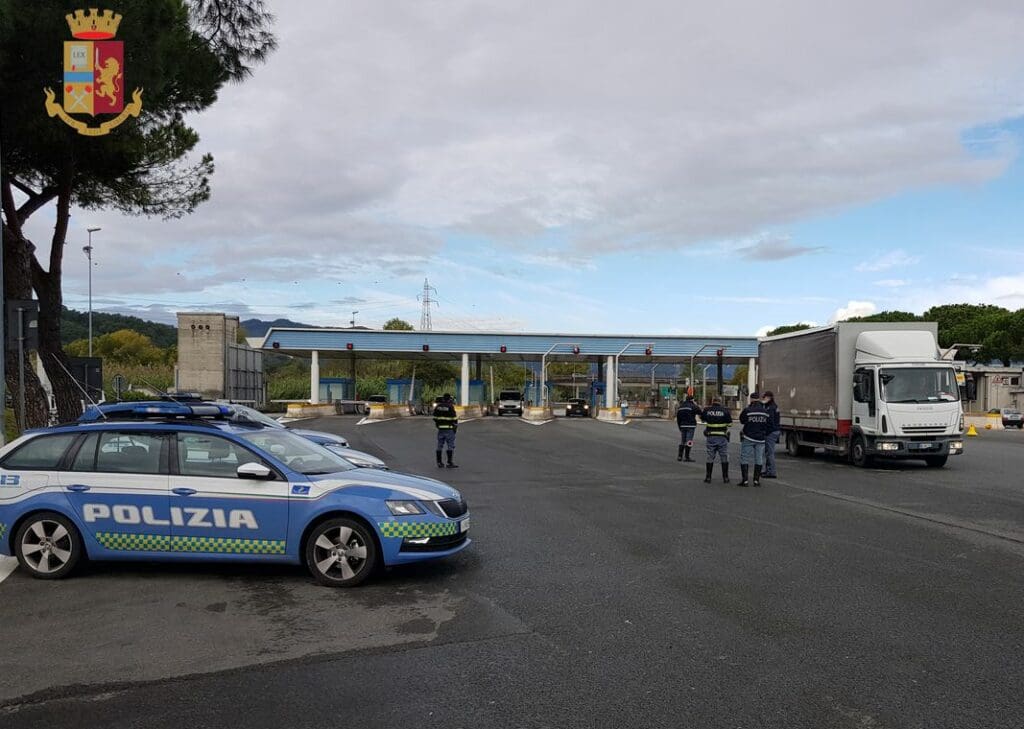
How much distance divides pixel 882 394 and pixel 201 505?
15.5 m

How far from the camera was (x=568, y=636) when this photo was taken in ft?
18.4

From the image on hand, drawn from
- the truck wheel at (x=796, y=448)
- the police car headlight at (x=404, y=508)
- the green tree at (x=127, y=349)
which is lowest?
the truck wheel at (x=796, y=448)

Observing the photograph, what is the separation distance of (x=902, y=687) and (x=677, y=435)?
29.4m

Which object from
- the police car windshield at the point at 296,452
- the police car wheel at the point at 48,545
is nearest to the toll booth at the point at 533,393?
the police car windshield at the point at 296,452

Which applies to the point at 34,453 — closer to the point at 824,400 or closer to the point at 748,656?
the point at 748,656

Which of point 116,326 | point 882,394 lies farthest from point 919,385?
point 116,326

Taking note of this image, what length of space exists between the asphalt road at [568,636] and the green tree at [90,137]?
35.0 ft

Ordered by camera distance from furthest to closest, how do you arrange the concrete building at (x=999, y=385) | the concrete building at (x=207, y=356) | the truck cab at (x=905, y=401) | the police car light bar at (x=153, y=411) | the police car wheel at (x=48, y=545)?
the concrete building at (x=999, y=385) < the concrete building at (x=207, y=356) < the truck cab at (x=905, y=401) < the police car light bar at (x=153, y=411) < the police car wheel at (x=48, y=545)

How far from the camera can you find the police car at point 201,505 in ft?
23.1

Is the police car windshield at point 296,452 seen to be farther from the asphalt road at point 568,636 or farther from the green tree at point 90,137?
the green tree at point 90,137

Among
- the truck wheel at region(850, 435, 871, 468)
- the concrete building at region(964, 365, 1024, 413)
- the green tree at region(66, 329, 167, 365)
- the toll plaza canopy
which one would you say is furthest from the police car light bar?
the green tree at region(66, 329, 167, 365)

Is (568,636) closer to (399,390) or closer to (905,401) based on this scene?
(905,401)

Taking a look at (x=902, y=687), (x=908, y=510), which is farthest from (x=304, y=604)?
(x=908, y=510)

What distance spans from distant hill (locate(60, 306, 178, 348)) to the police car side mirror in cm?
8520
